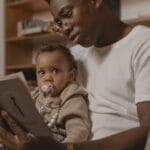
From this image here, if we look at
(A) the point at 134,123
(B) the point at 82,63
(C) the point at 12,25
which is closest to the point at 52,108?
(B) the point at 82,63

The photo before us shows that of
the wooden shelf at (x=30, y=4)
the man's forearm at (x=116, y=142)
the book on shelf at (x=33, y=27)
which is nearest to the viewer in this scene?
the man's forearm at (x=116, y=142)

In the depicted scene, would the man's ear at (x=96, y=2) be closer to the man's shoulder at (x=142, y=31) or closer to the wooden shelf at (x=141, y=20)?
the man's shoulder at (x=142, y=31)

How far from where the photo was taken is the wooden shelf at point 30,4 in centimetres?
343

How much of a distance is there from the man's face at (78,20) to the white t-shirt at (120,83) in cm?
9

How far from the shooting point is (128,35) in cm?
139

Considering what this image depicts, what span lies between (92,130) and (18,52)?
7.72 ft

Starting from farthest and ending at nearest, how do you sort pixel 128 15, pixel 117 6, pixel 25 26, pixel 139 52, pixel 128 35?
pixel 25 26
pixel 128 15
pixel 117 6
pixel 128 35
pixel 139 52

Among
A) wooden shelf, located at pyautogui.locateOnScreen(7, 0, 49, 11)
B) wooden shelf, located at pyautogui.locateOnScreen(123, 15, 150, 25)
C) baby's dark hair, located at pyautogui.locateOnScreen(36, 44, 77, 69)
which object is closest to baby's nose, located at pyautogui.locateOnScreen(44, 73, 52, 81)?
baby's dark hair, located at pyautogui.locateOnScreen(36, 44, 77, 69)

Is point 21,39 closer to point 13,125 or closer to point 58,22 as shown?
point 58,22

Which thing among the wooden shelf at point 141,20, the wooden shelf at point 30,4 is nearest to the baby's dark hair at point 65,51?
the wooden shelf at point 141,20

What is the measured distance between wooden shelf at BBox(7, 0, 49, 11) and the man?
6.44ft

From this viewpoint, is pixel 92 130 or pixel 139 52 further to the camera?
pixel 92 130

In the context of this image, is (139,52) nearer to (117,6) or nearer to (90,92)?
(90,92)

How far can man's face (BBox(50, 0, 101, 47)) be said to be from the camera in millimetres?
1438
